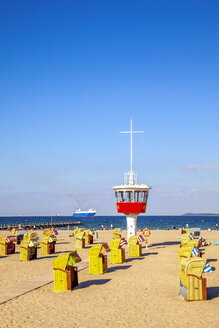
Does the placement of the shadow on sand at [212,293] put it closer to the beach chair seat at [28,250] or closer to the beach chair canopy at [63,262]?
the beach chair canopy at [63,262]

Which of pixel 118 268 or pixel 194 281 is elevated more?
pixel 194 281

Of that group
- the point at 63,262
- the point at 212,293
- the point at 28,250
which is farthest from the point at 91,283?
the point at 28,250

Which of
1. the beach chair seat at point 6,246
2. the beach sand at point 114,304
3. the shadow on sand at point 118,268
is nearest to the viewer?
the beach sand at point 114,304

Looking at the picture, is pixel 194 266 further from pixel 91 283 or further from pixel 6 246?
pixel 6 246

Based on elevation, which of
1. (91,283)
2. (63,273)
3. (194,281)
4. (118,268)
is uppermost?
(194,281)

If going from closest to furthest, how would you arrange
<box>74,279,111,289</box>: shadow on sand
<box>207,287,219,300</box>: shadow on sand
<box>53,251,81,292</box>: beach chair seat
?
<box>207,287,219,300</box>: shadow on sand < <box>53,251,81,292</box>: beach chair seat < <box>74,279,111,289</box>: shadow on sand

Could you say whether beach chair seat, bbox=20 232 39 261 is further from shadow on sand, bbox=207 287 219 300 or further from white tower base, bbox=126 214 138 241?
shadow on sand, bbox=207 287 219 300

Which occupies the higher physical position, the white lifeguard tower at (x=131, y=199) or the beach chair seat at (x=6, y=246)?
the white lifeguard tower at (x=131, y=199)

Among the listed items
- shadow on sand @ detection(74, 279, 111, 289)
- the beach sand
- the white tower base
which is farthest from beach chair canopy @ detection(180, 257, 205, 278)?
the white tower base

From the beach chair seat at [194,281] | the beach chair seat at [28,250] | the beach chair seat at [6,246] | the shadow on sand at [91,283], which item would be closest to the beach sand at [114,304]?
the shadow on sand at [91,283]

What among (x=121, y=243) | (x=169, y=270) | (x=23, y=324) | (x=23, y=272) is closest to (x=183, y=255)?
(x=169, y=270)

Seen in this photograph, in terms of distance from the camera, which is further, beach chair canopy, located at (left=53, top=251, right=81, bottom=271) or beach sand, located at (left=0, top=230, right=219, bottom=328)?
beach chair canopy, located at (left=53, top=251, right=81, bottom=271)

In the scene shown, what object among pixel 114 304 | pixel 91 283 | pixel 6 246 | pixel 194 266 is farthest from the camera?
pixel 6 246

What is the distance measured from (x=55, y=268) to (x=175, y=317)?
552 cm
